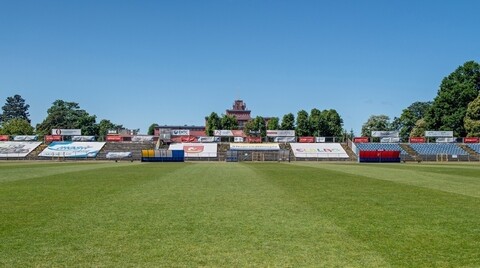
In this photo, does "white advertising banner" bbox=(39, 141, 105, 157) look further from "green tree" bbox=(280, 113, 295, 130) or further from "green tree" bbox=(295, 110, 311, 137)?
"green tree" bbox=(295, 110, 311, 137)

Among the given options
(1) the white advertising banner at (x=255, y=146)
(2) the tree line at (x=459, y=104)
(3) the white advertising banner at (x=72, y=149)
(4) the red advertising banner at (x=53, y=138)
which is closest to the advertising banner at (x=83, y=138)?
(4) the red advertising banner at (x=53, y=138)

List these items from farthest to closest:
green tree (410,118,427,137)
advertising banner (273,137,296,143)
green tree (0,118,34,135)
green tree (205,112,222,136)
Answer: green tree (205,112,222,136) → green tree (0,118,34,135) → green tree (410,118,427,137) → advertising banner (273,137,296,143)

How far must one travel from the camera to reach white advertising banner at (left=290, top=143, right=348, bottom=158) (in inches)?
3401

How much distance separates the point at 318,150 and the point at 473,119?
115ft

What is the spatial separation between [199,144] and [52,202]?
82.0m

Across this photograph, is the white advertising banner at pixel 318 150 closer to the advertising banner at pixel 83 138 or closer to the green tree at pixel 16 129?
the advertising banner at pixel 83 138

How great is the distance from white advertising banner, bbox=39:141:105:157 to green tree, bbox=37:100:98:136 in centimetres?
5111

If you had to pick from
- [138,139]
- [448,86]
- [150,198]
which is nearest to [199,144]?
[138,139]

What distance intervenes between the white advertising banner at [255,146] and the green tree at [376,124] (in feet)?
184

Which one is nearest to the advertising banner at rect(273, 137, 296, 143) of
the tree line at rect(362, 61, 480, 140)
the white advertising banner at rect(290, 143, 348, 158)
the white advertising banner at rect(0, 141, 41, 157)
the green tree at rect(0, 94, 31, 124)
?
the white advertising banner at rect(290, 143, 348, 158)

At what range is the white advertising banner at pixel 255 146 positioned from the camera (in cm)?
9125

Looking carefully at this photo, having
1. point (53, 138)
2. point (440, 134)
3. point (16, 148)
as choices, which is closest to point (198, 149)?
point (53, 138)

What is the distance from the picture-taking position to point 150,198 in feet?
46.5

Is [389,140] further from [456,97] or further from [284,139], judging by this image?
[284,139]
